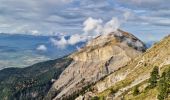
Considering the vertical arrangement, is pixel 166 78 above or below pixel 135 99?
above

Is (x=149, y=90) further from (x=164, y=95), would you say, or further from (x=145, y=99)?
(x=164, y=95)

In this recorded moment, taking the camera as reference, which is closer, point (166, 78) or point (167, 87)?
point (167, 87)

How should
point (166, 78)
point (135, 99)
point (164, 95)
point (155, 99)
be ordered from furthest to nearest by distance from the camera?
point (135, 99) < point (166, 78) < point (155, 99) < point (164, 95)

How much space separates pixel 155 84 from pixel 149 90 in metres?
6.60

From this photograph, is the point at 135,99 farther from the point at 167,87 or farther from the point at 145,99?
the point at 167,87

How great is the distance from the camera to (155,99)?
16475cm

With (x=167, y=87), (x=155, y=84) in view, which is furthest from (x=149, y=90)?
(x=167, y=87)

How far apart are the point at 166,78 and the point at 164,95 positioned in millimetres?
24156

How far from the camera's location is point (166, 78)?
176 meters

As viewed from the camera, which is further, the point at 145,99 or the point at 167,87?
the point at 145,99

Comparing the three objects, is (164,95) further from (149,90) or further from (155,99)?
(149,90)

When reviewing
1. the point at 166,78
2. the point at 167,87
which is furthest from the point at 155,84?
the point at 167,87

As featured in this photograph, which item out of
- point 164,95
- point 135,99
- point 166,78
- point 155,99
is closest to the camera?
point 164,95

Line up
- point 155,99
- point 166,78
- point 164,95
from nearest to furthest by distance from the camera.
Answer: point 164,95, point 155,99, point 166,78
